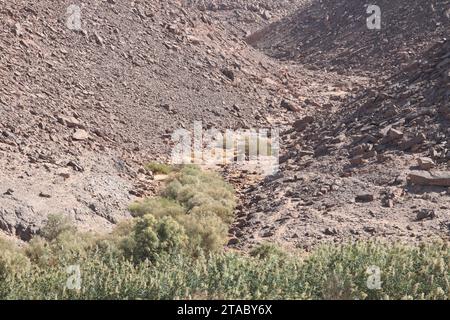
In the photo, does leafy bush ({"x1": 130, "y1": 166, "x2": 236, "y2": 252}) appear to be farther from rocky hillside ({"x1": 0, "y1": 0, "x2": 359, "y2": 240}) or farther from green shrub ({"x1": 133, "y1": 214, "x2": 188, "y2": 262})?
rocky hillside ({"x1": 0, "y1": 0, "x2": 359, "y2": 240})

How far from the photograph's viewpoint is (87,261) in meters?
8.77

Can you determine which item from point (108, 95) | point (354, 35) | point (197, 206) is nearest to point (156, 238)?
point (197, 206)

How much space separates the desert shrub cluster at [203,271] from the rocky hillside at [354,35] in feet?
52.9

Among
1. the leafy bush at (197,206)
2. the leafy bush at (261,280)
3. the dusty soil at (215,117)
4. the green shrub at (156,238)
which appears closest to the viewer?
the leafy bush at (261,280)

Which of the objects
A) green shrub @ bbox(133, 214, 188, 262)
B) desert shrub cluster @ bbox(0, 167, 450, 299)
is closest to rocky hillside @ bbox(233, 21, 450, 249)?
desert shrub cluster @ bbox(0, 167, 450, 299)

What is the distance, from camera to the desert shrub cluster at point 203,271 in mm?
7492

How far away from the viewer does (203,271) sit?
798 centimetres

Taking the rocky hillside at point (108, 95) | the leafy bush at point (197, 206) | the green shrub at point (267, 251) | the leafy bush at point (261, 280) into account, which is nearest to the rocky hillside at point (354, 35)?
the rocky hillside at point (108, 95)

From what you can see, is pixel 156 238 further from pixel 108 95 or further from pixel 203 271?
pixel 108 95

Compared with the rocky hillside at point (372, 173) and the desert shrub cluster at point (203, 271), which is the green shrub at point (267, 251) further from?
the rocky hillside at point (372, 173)

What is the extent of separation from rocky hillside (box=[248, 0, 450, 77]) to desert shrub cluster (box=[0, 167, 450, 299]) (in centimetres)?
1613

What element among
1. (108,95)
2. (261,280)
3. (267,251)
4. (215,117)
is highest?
(108,95)

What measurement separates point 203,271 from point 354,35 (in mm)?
24938
